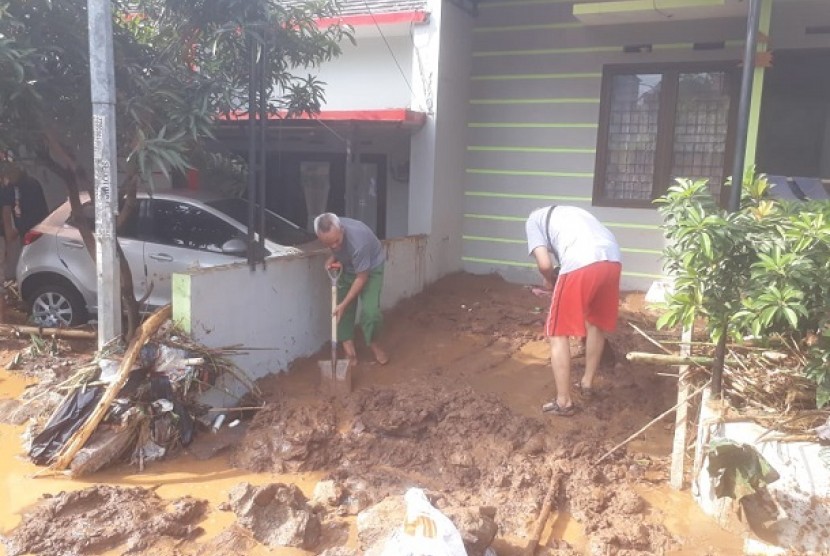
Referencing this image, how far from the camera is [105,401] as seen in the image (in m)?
4.43

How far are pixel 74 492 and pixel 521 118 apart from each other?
645cm

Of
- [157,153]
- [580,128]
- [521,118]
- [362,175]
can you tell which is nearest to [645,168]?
[580,128]

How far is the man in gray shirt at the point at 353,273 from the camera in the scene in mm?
5793

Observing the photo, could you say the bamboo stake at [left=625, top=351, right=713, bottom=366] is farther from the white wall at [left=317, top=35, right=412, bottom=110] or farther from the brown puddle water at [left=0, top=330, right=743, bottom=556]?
the white wall at [left=317, top=35, right=412, bottom=110]

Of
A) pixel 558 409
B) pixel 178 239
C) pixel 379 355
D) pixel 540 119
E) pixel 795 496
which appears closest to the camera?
pixel 795 496

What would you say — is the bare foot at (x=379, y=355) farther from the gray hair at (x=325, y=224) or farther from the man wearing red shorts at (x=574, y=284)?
the man wearing red shorts at (x=574, y=284)

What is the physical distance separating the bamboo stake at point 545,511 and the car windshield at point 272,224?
12.3 ft

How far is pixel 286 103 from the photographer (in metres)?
7.18

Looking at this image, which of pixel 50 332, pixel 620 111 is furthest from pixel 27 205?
pixel 620 111

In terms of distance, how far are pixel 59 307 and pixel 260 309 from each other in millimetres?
2799

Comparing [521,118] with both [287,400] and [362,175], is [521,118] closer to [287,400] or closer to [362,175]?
[362,175]

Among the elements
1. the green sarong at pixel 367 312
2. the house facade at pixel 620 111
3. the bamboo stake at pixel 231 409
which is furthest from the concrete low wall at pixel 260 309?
the house facade at pixel 620 111

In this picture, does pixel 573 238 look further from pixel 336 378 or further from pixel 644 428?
pixel 336 378

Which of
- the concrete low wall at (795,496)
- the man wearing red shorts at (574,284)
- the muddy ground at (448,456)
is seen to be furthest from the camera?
the man wearing red shorts at (574,284)
